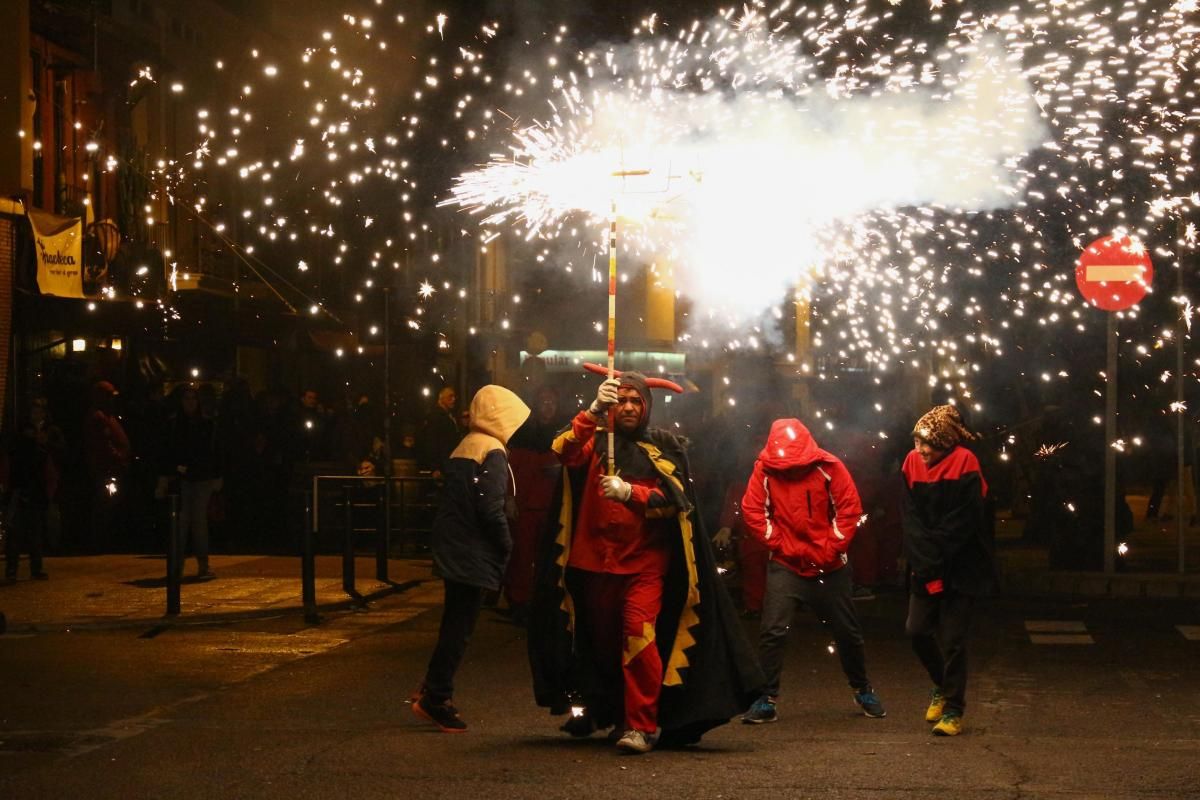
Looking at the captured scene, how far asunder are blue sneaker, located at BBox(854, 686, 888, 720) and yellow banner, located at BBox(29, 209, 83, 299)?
1451 centimetres

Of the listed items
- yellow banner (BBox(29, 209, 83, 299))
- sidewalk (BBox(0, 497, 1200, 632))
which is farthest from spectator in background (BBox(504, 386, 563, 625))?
yellow banner (BBox(29, 209, 83, 299))

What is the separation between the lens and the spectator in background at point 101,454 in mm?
19109

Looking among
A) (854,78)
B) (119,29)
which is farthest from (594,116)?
(119,29)

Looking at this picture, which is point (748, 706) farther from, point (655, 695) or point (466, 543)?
point (466, 543)

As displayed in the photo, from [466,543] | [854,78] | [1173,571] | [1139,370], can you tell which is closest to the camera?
[466,543]

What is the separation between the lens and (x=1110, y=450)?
16.5 metres

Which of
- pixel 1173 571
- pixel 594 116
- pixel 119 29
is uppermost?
pixel 119 29

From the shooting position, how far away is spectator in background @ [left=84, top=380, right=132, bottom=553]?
62.7 feet

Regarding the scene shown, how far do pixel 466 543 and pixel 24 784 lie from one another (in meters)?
2.30

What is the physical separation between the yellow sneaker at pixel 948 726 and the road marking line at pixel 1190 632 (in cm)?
472

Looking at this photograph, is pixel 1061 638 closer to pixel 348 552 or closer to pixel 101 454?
pixel 348 552

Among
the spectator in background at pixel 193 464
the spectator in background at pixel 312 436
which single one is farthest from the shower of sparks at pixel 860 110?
the spectator in background at pixel 312 436

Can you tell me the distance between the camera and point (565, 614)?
8023mm

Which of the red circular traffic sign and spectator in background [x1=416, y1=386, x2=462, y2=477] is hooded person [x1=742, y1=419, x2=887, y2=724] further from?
spectator in background [x1=416, y1=386, x2=462, y2=477]
